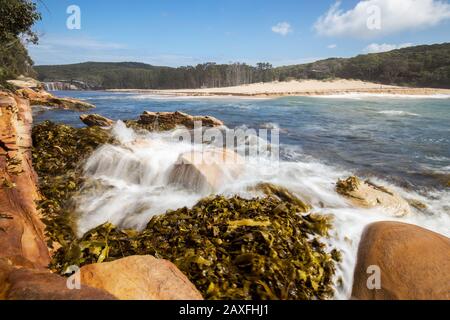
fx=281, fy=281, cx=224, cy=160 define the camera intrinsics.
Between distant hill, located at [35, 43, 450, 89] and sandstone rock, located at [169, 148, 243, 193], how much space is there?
97.0 metres

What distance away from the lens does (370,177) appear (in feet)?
30.4

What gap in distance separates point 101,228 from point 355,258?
4312 millimetres

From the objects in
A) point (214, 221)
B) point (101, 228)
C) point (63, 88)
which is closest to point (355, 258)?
point (214, 221)

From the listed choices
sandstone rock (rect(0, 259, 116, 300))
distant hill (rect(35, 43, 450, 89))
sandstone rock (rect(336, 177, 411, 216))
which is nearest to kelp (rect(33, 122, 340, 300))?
sandstone rock (rect(0, 259, 116, 300))

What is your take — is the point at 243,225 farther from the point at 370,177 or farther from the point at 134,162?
the point at 370,177

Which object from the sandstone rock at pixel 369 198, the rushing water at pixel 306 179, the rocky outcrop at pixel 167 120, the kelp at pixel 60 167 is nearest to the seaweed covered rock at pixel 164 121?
the rocky outcrop at pixel 167 120

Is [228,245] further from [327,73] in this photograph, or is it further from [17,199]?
[327,73]

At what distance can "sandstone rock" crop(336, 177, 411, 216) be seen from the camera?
6.55 m

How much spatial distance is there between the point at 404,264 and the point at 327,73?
110151 millimetres

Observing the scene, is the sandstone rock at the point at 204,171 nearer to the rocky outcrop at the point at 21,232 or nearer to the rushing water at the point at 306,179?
the rushing water at the point at 306,179

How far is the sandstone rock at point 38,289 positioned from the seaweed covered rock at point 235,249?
52.4 inches

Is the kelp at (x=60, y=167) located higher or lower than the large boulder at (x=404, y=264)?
higher

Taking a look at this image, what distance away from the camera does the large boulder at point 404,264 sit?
11.9 feet

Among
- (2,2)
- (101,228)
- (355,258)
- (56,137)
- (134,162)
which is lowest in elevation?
(355,258)
